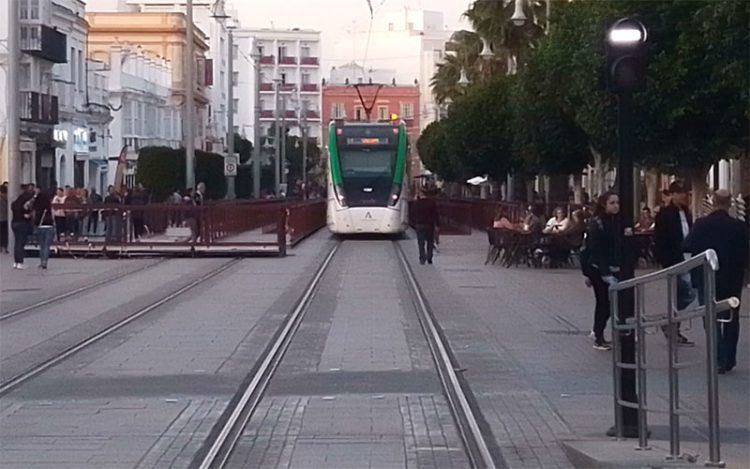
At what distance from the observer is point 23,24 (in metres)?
62.3

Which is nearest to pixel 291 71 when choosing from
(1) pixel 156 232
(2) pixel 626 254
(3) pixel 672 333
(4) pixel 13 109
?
(1) pixel 156 232

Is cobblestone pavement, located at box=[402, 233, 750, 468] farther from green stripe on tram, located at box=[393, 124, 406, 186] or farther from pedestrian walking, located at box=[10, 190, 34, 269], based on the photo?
green stripe on tram, located at box=[393, 124, 406, 186]

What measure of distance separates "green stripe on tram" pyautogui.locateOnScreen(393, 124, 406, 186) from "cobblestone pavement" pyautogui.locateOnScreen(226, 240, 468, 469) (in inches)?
1064

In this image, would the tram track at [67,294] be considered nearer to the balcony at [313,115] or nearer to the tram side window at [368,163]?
the tram side window at [368,163]

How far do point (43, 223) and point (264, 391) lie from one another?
1993 centimetres

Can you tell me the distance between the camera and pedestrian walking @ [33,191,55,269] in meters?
33.5

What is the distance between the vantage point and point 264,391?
14688 mm

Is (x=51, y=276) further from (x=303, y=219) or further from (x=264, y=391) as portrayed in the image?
(x=303, y=219)

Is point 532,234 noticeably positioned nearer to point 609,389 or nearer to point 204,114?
point 609,389

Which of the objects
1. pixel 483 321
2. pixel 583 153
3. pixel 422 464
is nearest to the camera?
pixel 422 464

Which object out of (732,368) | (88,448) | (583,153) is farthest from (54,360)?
(583,153)

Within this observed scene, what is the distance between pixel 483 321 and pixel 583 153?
2667cm

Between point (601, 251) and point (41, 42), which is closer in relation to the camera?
point (601, 251)

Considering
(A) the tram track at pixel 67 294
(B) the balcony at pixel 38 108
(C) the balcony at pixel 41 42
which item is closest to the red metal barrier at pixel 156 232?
(A) the tram track at pixel 67 294
